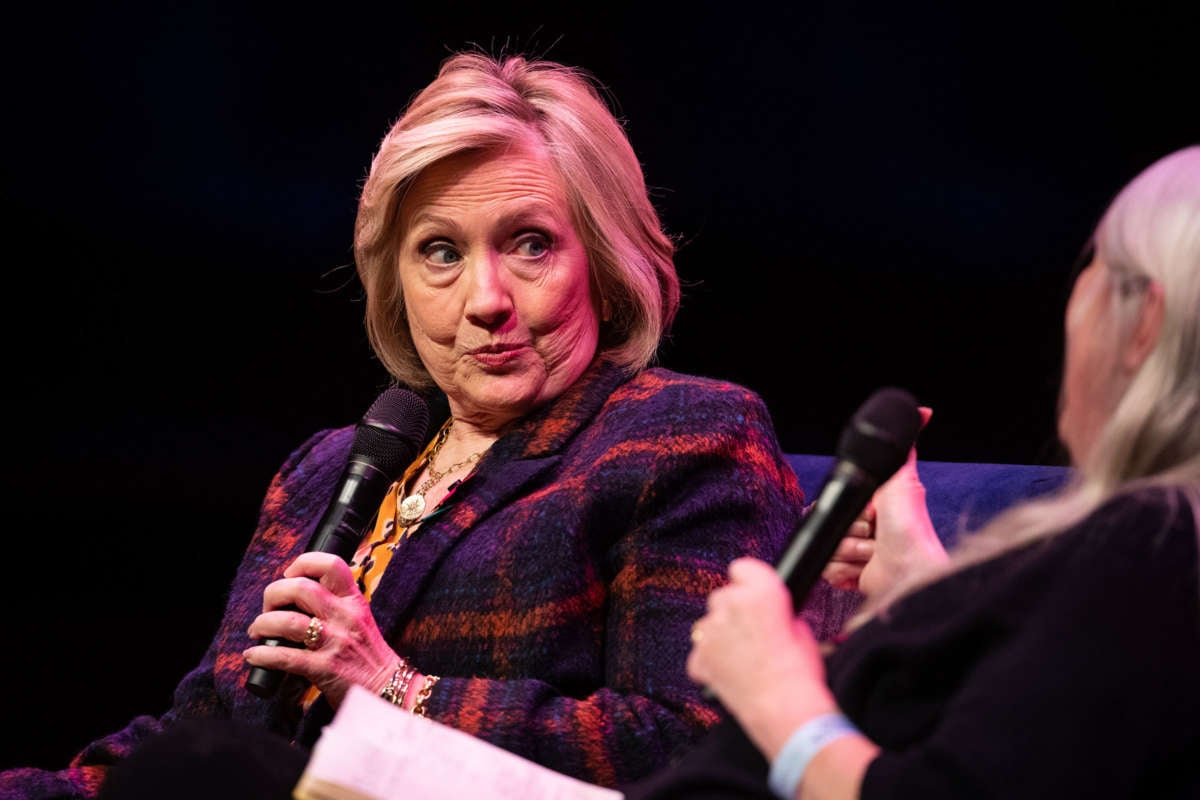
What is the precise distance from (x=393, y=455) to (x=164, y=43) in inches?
57.3

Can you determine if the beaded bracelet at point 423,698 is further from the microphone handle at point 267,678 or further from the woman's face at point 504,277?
the woman's face at point 504,277

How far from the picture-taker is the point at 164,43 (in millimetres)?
2840

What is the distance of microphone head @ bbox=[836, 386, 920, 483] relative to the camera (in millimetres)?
1087

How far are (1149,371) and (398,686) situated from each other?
3.49 feet

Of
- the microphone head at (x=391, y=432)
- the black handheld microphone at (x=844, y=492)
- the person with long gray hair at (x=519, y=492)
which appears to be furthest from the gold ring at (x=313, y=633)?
the black handheld microphone at (x=844, y=492)

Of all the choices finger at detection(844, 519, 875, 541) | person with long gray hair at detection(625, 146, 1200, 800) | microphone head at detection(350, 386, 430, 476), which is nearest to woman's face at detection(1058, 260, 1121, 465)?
person with long gray hair at detection(625, 146, 1200, 800)

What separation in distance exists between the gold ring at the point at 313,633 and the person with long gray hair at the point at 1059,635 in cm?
70

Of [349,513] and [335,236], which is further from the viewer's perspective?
[335,236]

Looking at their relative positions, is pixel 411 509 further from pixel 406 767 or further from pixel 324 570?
pixel 406 767

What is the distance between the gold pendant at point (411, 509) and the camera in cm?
206

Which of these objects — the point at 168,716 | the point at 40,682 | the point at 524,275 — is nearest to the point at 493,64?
the point at 524,275

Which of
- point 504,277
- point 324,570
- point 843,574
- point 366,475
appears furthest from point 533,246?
point 843,574

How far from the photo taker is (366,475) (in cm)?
180

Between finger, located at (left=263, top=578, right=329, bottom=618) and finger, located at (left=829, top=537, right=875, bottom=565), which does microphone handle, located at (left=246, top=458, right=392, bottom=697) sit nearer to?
finger, located at (left=263, top=578, right=329, bottom=618)
